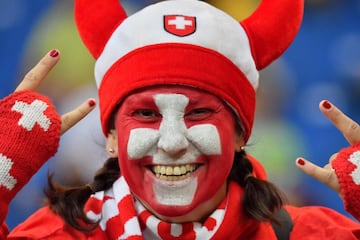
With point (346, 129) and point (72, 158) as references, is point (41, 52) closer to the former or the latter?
point (72, 158)

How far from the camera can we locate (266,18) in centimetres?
168

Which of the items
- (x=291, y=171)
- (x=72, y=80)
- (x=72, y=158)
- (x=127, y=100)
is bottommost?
(x=291, y=171)

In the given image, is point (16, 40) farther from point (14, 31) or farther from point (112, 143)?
→ point (112, 143)

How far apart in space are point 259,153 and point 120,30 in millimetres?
880

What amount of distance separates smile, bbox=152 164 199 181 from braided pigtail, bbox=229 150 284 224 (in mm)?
199

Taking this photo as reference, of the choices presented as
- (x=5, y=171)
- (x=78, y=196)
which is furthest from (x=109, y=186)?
(x=5, y=171)

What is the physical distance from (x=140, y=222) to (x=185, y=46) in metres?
0.40

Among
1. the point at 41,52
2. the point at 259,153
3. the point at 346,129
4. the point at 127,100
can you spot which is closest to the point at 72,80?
the point at 41,52

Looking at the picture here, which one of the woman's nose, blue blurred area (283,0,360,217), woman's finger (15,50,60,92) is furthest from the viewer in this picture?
blue blurred area (283,0,360,217)

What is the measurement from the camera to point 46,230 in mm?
1626

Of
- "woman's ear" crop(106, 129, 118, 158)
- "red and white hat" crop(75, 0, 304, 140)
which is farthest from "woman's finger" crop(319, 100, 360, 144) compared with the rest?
"woman's ear" crop(106, 129, 118, 158)

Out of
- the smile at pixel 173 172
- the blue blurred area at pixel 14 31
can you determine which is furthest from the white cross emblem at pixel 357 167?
the blue blurred area at pixel 14 31

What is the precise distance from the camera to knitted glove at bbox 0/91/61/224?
5.01ft

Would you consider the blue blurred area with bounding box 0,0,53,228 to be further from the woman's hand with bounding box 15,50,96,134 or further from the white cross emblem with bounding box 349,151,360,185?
the white cross emblem with bounding box 349,151,360,185
